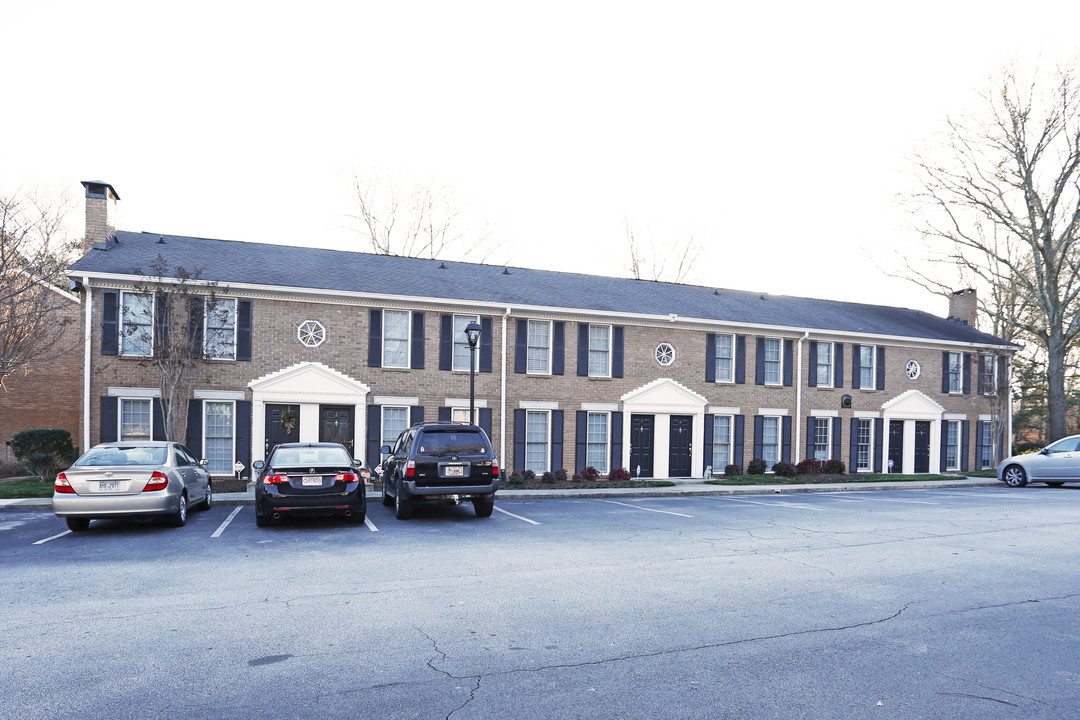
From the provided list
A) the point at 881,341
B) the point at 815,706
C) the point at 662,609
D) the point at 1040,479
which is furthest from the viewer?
the point at 881,341

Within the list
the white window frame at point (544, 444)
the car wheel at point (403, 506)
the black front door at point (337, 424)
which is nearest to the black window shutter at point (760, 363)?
the white window frame at point (544, 444)

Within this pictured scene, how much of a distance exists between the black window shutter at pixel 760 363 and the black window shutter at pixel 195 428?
17.6 metres

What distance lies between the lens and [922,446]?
2767 cm

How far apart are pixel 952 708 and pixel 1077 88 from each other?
1324 inches

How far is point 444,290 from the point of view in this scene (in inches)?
859

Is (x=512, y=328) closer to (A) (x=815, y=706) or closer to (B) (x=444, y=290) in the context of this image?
(B) (x=444, y=290)

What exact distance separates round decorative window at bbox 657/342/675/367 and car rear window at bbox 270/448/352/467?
1342cm

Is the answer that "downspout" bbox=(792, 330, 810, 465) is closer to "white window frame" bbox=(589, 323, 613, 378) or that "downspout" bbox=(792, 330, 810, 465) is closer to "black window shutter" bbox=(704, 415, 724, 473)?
"black window shutter" bbox=(704, 415, 724, 473)

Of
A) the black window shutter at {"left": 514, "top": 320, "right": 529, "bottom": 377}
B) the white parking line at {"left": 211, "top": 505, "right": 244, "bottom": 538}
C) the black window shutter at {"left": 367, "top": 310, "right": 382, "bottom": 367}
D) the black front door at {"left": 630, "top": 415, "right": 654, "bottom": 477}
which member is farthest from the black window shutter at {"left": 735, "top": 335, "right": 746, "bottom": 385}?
the white parking line at {"left": 211, "top": 505, "right": 244, "bottom": 538}

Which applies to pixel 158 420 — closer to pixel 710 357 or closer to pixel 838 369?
pixel 710 357

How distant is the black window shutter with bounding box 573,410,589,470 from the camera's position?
72.9 ft

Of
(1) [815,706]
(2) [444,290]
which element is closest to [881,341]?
(2) [444,290]

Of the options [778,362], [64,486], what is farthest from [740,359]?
[64,486]

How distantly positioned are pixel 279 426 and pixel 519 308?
7.62 metres
